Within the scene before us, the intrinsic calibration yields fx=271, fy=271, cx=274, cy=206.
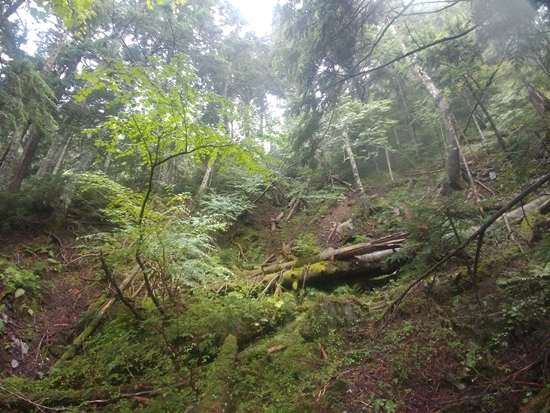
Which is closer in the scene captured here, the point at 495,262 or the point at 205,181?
the point at 495,262

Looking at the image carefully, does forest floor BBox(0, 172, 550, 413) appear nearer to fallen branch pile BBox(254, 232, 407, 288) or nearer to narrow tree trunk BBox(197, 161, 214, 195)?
fallen branch pile BBox(254, 232, 407, 288)

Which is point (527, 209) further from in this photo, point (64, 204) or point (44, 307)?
point (64, 204)

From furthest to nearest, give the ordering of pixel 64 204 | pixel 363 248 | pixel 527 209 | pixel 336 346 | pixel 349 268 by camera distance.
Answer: pixel 64 204, pixel 363 248, pixel 349 268, pixel 527 209, pixel 336 346

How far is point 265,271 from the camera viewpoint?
348 inches

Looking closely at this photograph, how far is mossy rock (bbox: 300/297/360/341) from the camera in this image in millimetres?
5234

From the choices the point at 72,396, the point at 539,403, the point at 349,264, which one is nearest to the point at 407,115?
the point at 349,264

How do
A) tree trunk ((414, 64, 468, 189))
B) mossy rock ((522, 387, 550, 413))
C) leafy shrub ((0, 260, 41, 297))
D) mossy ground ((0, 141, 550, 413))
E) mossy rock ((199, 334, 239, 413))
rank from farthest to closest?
tree trunk ((414, 64, 468, 189)), leafy shrub ((0, 260, 41, 297)), mossy rock ((199, 334, 239, 413)), mossy ground ((0, 141, 550, 413)), mossy rock ((522, 387, 550, 413))

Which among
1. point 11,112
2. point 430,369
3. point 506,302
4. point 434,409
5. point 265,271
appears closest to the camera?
point 434,409

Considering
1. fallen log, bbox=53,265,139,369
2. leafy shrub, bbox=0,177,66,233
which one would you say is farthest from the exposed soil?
leafy shrub, bbox=0,177,66,233

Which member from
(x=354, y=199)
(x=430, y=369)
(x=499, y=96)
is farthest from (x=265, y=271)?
(x=499, y=96)

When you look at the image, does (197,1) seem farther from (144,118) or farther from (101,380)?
(101,380)

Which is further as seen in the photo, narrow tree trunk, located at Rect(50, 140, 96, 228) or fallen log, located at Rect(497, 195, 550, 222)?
narrow tree trunk, located at Rect(50, 140, 96, 228)

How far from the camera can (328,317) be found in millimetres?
5418

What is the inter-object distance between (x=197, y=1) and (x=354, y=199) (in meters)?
15.6
